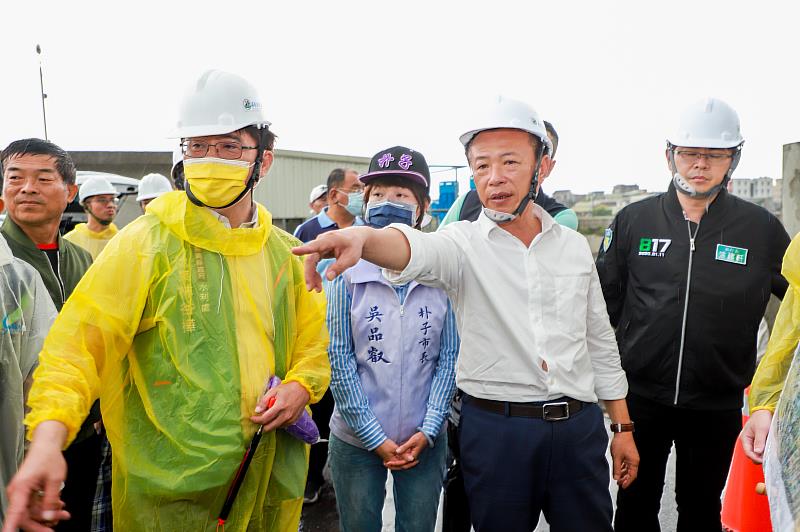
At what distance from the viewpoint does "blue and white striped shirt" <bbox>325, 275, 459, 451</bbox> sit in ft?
7.86

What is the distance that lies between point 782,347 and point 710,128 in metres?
1.31

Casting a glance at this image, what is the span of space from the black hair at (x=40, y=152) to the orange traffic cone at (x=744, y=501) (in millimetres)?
3320

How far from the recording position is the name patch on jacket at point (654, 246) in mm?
2882

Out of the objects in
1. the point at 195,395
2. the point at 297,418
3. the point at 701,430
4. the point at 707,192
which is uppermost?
the point at 707,192

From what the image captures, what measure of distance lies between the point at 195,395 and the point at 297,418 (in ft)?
1.24

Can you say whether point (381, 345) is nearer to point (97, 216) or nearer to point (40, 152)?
point (40, 152)

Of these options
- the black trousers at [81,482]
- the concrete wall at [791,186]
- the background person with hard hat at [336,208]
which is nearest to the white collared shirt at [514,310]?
the black trousers at [81,482]

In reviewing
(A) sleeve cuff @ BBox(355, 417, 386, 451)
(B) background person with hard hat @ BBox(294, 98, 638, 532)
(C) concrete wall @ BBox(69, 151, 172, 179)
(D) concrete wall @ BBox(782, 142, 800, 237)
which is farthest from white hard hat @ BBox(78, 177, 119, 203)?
(C) concrete wall @ BBox(69, 151, 172, 179)

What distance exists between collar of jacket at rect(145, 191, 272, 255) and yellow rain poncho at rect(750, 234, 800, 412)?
72.4 inches

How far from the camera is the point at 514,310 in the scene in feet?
6.75

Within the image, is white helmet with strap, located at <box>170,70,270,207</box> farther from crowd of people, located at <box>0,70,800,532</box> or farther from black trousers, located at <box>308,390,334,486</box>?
black trousers, located at <box>308,390,334,486</box>

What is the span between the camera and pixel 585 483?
205 cm

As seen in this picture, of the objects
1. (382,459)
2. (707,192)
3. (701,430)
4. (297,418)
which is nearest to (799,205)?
(707,192)

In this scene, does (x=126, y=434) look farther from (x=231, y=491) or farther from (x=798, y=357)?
(x=798, y=357)
